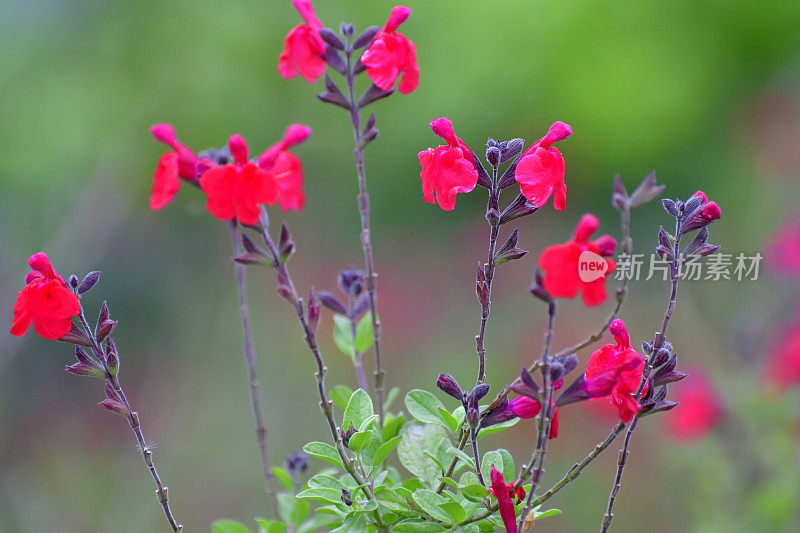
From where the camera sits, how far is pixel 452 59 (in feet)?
13.8

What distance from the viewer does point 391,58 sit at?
2.69ft

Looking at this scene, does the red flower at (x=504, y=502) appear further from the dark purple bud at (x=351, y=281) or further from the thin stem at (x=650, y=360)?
the dark purple bud at (x=351, y=281)

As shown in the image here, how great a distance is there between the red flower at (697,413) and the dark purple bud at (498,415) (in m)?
1.03

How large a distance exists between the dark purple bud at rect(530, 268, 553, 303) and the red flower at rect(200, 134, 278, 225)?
270 mm

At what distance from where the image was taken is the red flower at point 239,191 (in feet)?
2.35

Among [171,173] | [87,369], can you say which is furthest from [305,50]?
[87,369]

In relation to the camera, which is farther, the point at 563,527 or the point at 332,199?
the point at 332,199

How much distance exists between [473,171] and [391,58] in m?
0.17

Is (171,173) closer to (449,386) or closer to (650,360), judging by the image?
(449,386)

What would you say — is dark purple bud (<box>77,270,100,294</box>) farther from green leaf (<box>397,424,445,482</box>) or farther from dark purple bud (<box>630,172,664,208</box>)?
dark purple bud (<box>630,172,664,208</box>)

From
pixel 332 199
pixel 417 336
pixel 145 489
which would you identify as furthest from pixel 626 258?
pixel 332 199

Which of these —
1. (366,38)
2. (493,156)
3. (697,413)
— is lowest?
(697,413)

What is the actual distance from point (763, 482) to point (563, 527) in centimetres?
93

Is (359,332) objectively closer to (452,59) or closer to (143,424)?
(143,424)
